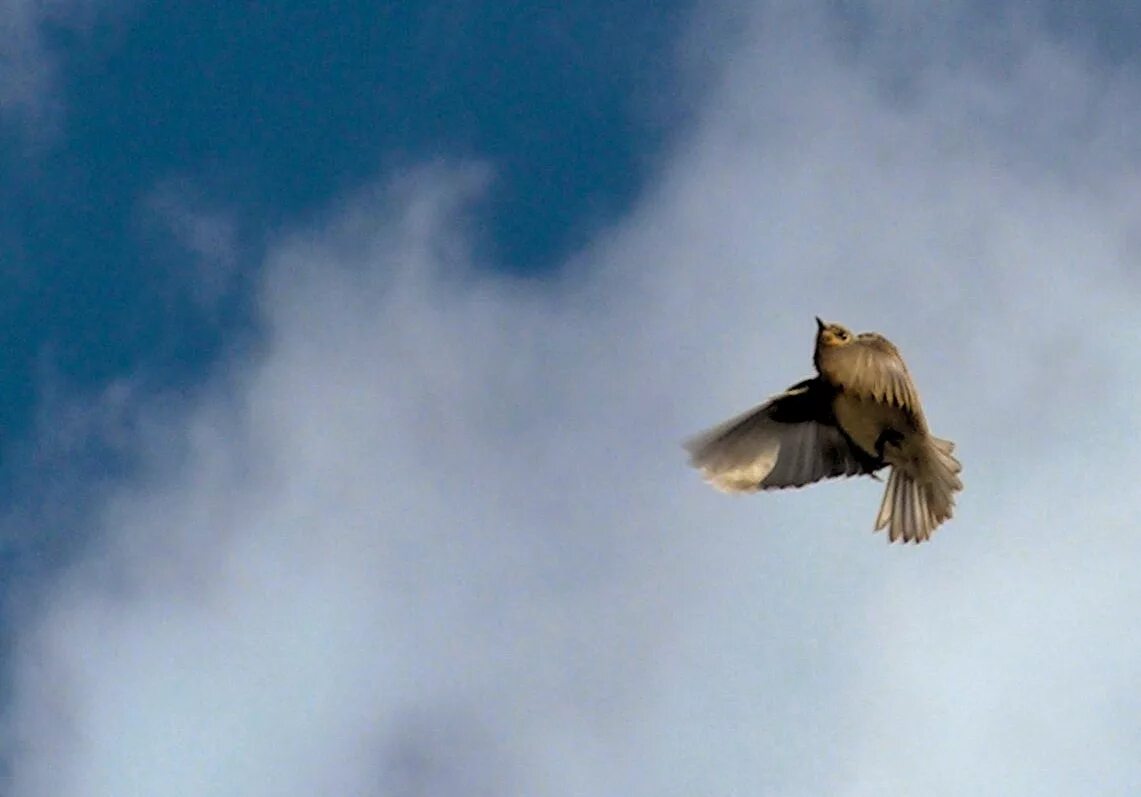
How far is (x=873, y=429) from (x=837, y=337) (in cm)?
133

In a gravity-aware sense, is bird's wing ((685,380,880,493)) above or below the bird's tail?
above

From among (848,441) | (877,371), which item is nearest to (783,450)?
(848,441)

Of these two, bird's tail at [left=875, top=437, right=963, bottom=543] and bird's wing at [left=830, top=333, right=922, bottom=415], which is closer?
bird's wing at [left=830, top=333, right=922, bottom=415]

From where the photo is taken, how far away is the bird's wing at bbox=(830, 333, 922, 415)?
45.7 meters

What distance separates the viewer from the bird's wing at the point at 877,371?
45688 millimetres

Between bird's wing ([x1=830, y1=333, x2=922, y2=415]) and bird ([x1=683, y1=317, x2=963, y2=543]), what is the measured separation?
13mm

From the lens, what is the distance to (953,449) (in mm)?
47219

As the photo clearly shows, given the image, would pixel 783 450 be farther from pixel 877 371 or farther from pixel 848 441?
pixel 877 371

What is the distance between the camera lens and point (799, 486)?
157ft

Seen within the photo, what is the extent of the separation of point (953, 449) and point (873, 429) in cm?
122

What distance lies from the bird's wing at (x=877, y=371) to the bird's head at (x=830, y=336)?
0.82 ft

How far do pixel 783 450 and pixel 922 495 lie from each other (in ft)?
6.78

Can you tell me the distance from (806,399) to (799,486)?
121 centimetres

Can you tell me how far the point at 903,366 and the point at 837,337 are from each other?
120 cm
